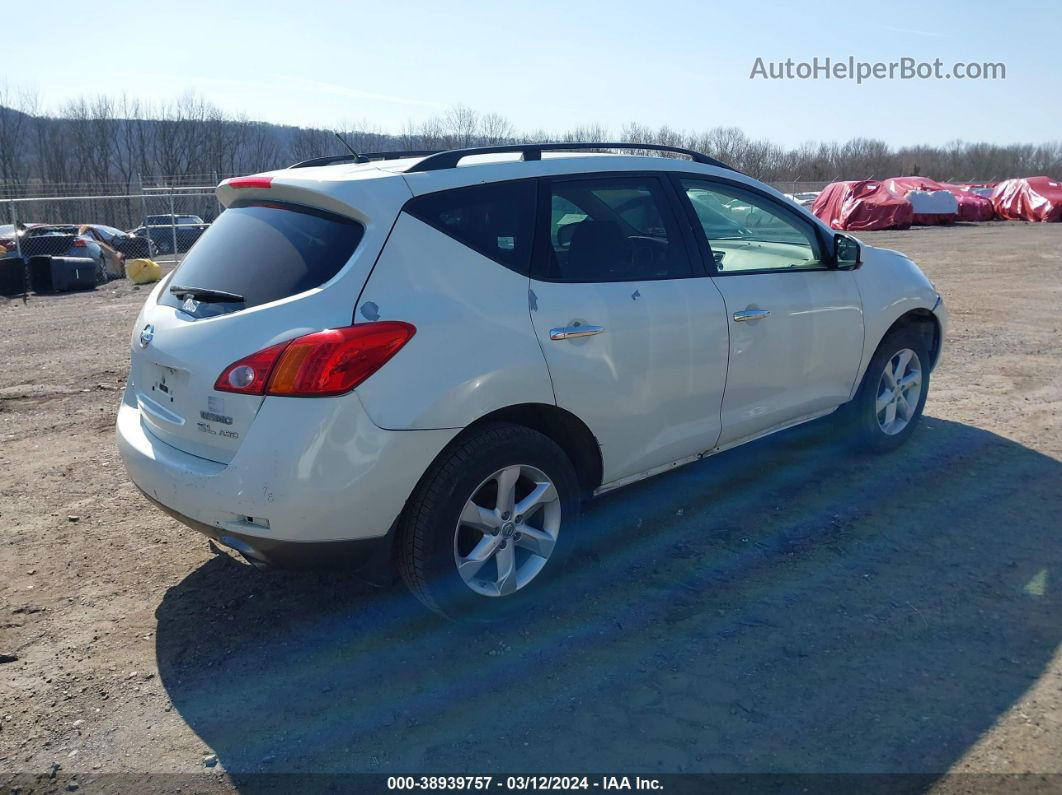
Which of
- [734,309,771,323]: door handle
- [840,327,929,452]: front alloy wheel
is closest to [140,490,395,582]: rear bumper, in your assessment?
[734,309,771,323]: door handle

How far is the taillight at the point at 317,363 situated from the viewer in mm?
2998

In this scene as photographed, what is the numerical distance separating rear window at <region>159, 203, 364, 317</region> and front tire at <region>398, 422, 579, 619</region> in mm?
862

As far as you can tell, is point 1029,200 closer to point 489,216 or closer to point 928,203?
point 928,203

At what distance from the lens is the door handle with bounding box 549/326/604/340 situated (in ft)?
11.6

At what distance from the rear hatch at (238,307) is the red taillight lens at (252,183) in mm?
58

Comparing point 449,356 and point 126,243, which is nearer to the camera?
point 449,356

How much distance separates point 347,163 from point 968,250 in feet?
72.1

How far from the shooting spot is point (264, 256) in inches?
134

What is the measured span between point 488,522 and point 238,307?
1.28 m

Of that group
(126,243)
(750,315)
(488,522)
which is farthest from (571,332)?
(126,243)

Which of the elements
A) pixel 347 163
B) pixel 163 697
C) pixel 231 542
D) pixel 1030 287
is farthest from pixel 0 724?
pixel 1030 287

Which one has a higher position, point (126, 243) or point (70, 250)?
point (70, 250)

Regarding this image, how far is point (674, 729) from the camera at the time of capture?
2938mm

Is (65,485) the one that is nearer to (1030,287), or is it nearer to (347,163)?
(347,163)
